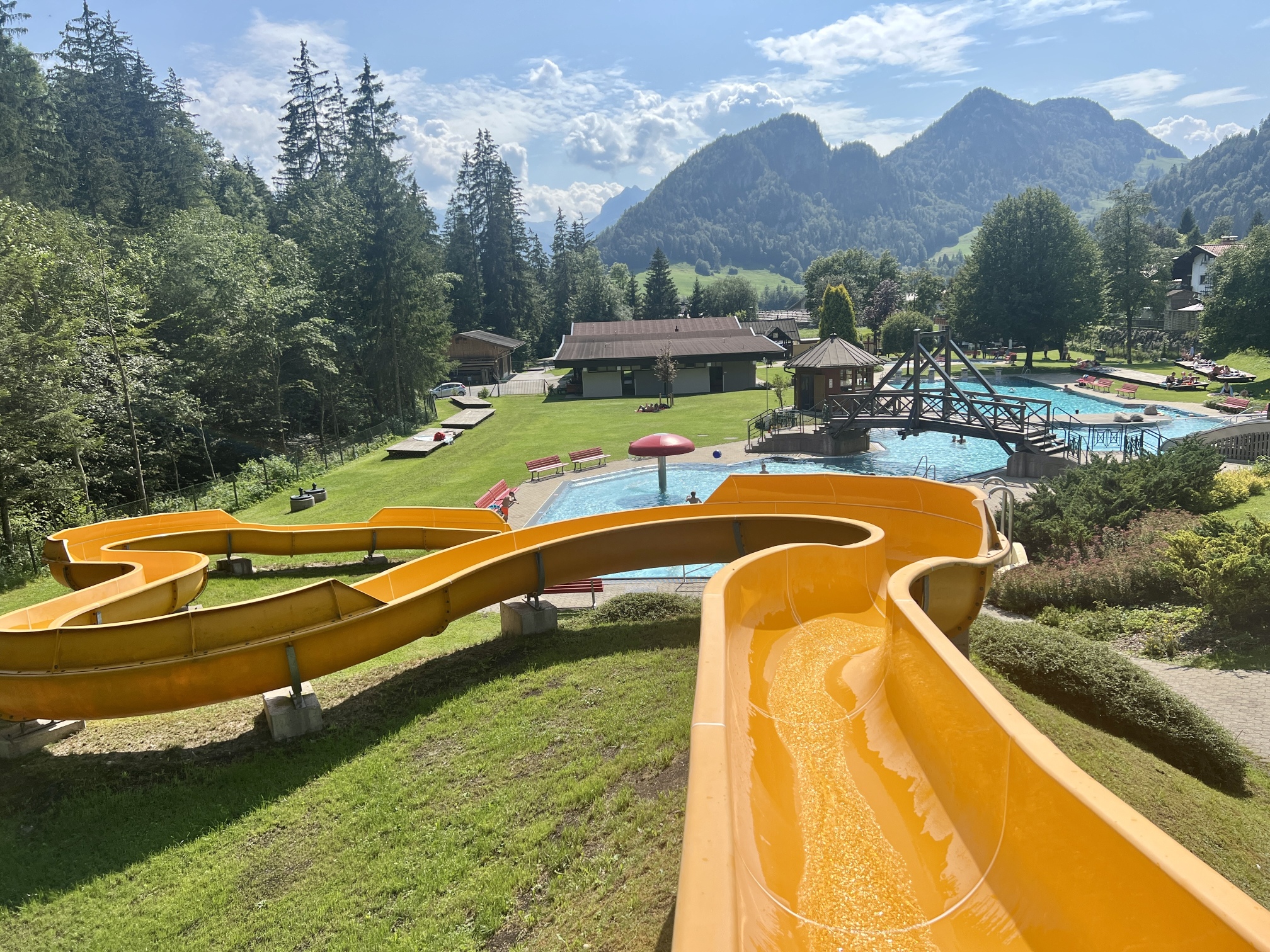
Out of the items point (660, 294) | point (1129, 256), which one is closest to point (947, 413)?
point (1129, 256)

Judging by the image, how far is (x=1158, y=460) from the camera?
61.4 ft

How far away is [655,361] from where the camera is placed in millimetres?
57250

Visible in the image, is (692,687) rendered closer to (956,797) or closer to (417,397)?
(956,797)

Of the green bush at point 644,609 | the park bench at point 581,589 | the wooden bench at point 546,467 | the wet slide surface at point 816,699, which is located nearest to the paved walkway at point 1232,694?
the wet slide surface at point 816,699

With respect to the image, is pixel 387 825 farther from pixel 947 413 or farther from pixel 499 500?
pixel 947 413

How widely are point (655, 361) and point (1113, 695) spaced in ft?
165

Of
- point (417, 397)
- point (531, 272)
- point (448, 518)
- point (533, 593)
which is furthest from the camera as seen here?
point (531, 272)

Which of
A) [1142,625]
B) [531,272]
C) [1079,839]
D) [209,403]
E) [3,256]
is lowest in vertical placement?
[1142,625]

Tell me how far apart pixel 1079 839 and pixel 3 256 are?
86.0 ft

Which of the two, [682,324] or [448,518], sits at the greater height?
[682,324]

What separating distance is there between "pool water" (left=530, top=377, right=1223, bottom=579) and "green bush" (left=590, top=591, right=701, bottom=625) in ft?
22.2

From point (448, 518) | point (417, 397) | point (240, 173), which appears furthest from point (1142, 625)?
→ point (240, 173)

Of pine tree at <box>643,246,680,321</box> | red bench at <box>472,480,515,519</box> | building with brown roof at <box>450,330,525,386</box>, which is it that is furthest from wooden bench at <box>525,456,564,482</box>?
pine tree at <box>643,246,680,321</box>

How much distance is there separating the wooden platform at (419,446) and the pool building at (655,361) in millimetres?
17693
